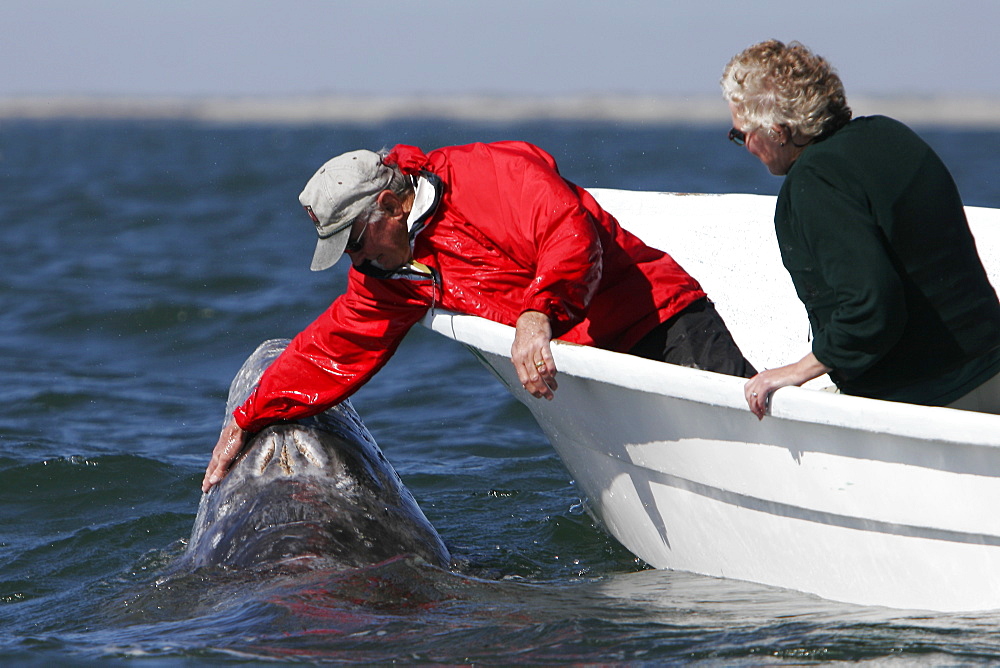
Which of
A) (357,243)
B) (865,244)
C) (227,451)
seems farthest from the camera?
(227,451)

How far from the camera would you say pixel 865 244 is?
10.7 feet

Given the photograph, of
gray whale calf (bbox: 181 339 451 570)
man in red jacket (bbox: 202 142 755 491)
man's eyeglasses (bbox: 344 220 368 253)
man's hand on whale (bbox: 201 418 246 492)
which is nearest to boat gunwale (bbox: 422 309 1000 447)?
man in red jacket (bbox: 202 142 755 491)

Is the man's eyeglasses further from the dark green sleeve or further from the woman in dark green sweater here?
the dark green sleeve

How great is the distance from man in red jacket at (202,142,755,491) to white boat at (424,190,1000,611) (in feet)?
0.54

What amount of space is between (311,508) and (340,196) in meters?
1.23

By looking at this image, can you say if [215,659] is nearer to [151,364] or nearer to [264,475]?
[264,475]

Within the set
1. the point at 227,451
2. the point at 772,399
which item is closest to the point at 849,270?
the point at 772,399

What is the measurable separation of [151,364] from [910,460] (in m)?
7.50

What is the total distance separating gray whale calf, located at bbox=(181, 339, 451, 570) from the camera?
164 inches

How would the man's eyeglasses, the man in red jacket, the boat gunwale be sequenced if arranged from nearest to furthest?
the boat gunwale
the man in red jacket
the man's eyeglasses

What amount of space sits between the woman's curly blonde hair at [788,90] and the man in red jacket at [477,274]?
708 millimetres

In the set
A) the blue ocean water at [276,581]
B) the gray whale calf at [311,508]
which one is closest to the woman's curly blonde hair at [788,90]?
the blue ocean water at [276,581]

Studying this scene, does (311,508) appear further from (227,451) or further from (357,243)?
(357,243)

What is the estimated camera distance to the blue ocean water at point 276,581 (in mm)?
3480
